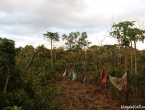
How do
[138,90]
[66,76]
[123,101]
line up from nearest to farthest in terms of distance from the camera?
[123,101], [138,90], [66,76]

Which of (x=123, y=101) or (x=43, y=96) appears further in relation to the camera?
(x=123, y=101)

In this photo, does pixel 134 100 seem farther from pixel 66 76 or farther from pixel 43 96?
pixel 66 76

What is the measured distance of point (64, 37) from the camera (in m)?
27.7

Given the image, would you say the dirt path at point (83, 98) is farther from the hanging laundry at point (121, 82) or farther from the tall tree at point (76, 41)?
the tall tree at point (76, 41)

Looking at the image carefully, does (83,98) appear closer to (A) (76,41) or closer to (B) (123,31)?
(B) (123,31)

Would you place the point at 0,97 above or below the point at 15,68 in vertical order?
below

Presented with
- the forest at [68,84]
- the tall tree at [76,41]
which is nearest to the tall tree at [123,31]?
the forest at [68,84]

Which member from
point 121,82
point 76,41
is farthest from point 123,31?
point 76,41

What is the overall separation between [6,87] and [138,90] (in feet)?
21.3

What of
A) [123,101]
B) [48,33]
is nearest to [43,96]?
[123,101]

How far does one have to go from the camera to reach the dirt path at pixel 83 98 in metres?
8.75

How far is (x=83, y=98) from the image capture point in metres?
9.58

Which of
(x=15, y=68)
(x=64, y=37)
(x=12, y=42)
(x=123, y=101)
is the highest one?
(x=64, y=37)

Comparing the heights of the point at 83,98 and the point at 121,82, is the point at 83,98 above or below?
below
